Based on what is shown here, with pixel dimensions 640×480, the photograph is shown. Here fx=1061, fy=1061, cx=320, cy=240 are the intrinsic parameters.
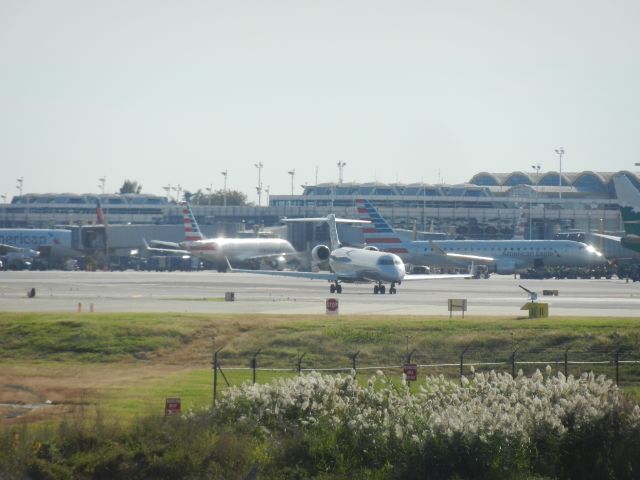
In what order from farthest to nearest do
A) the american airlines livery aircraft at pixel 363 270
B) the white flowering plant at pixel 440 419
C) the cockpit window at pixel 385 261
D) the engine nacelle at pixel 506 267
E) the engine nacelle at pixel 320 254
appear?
the engine nacelle at pixel 506 267 → the engine nacelle at pixel 320 254 → the american airlines livery aircraft at pixel 363 270 → the cockpit window at pixel 385 261 → the white flowering plant at pixel 440 419

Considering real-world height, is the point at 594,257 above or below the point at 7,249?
above

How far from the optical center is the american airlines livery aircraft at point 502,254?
13250 cm

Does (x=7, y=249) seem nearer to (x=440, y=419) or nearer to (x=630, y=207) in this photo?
(x=630, y=207)

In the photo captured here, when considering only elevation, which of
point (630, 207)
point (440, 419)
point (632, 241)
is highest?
point (630, 207)

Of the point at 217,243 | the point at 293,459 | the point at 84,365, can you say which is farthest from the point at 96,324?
the point at 217,243

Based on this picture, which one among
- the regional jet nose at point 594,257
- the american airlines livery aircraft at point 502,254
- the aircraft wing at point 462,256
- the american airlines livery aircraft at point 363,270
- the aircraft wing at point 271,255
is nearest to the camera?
the american airlines livery aircraft at point 363,270

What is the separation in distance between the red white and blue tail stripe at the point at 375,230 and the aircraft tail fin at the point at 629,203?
2912cm

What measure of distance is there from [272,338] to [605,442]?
77.0ft

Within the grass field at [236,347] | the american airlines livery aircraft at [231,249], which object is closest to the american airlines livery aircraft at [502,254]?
the american airlines livery aircraft at [231,249]

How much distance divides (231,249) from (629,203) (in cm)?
6481

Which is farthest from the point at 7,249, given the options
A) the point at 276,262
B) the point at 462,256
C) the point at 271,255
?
the point at 462,256

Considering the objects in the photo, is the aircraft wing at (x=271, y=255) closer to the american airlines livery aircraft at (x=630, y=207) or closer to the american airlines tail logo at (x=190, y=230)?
the american airlines tail logo at (x=190, y=230)

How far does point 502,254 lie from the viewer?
5364 inches

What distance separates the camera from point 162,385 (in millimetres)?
40125
